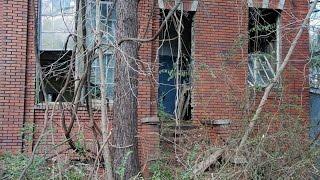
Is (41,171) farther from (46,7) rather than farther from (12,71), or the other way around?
(46,7)

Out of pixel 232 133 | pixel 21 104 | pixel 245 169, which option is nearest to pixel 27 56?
pixel 21 104

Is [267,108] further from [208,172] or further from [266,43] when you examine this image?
[208,172]

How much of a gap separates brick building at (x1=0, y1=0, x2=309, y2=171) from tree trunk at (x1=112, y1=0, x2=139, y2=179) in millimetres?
1387

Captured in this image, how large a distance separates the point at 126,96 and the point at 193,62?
3.99 metres

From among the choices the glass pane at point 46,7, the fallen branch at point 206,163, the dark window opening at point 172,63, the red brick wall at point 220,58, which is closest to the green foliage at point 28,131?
the glass pane at point 46,7

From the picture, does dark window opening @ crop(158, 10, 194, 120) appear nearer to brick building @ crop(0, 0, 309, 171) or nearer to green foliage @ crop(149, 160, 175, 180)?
brick building @ crop(0, 0, 309, 171)

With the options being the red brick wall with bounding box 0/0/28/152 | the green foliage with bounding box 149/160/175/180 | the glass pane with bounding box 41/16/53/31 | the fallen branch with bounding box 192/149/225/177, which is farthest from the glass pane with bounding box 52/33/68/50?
the fallen branch with bounding box 192/149/225/177

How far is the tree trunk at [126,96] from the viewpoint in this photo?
8.46m

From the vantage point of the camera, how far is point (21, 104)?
1158 centimetres

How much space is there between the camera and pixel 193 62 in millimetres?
12312

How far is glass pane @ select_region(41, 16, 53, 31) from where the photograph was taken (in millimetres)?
12148

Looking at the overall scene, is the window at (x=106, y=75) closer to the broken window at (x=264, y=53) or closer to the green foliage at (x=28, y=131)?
the green foliage at (x=28, y=131)

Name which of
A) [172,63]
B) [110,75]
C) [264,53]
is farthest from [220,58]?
[110,75]

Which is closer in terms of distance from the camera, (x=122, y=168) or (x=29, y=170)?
(x=122, y=168)
